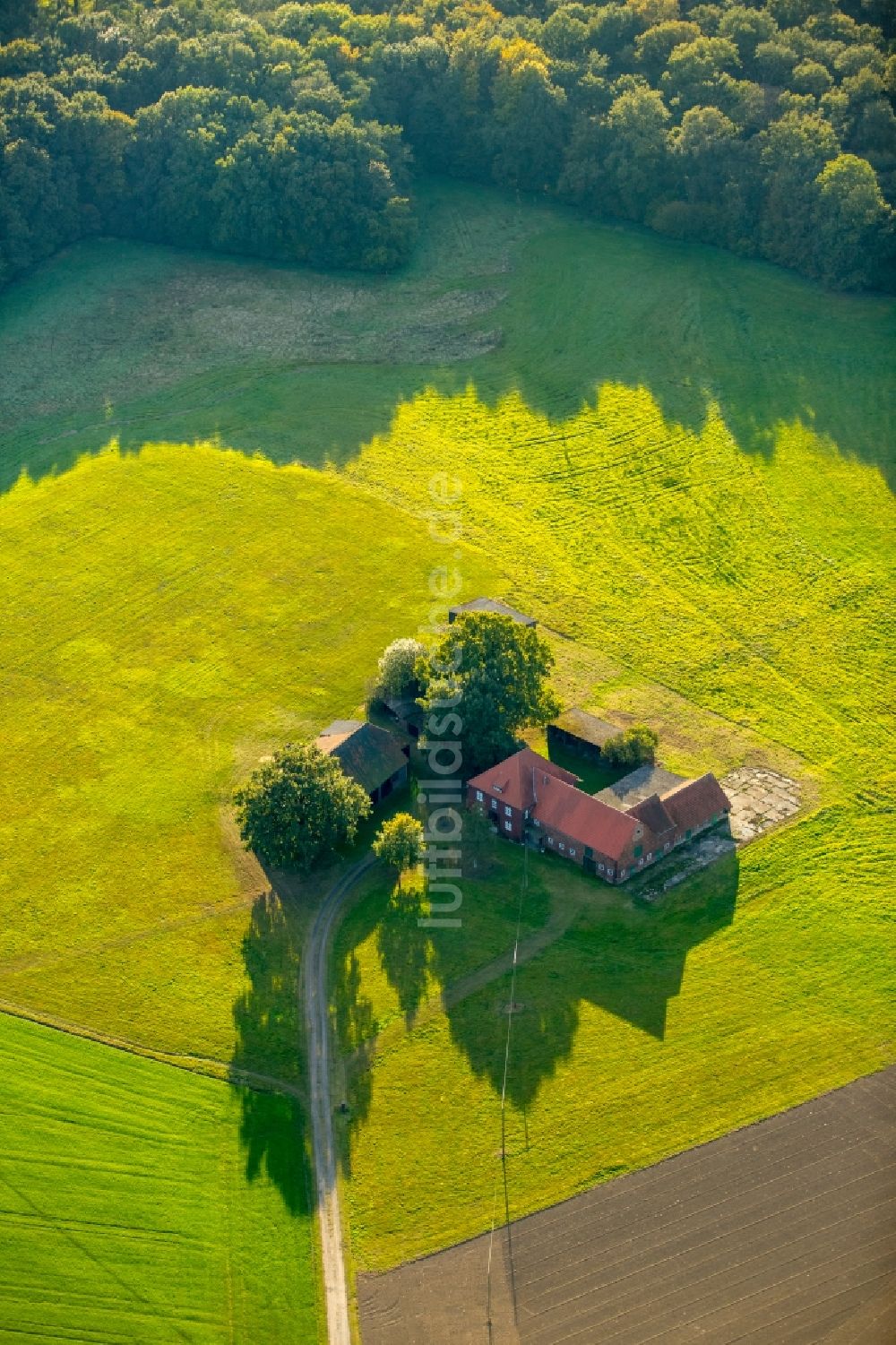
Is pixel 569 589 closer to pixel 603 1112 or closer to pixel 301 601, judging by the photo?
pixel 301 601

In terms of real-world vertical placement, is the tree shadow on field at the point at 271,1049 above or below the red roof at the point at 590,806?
below

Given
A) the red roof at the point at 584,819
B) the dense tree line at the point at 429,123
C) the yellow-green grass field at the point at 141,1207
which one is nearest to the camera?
the yellow-green grass field at the point at 141,1207

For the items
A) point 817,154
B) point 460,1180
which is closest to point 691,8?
point 817,154

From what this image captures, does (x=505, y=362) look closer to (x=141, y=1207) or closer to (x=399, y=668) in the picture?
(x=399, y=668)

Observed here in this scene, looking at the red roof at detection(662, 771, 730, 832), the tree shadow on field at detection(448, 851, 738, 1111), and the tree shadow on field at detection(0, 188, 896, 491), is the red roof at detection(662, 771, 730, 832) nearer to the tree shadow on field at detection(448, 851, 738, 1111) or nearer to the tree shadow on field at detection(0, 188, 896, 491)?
the tree shadow on field at detection(448, 851, 738, 1111)

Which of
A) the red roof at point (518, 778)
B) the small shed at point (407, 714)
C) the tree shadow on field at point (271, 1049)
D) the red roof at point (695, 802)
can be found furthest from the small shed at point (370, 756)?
the red roof at point (695, 802)

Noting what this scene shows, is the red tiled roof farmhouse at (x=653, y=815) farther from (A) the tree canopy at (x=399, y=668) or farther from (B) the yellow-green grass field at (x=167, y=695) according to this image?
(B) the yellow-green grass field at (x=167, y=695)

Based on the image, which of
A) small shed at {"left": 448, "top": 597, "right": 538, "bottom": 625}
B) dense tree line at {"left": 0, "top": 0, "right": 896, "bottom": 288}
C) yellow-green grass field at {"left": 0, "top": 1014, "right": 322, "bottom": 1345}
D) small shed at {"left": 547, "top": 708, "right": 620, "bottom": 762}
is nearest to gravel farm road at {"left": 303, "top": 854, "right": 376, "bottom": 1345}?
yellow-green grass field at {"left": 0, "top": 1014, "right": 322, "bottom": 1345}
